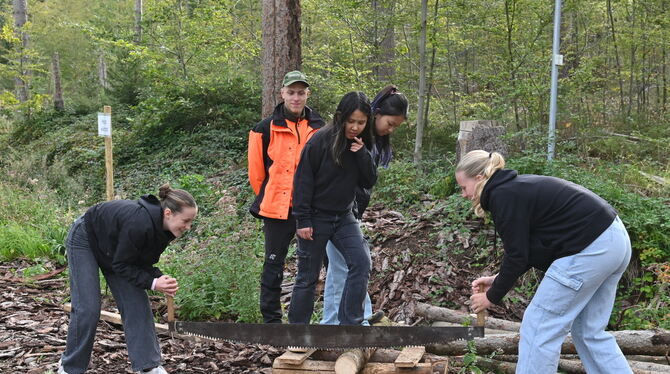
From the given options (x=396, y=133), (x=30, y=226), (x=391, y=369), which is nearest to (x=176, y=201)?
(x=391, y=369)

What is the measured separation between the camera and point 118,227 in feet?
14.2

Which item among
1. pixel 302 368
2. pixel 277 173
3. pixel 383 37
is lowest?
pixel 302 368

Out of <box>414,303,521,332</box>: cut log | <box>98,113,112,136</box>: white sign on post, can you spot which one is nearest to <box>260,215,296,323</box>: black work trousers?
<box>414,303,521,332</box>: cut log

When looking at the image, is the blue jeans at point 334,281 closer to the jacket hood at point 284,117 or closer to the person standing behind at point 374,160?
the person standing behind at point 374,160

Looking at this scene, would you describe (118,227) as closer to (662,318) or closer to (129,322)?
(129,322)

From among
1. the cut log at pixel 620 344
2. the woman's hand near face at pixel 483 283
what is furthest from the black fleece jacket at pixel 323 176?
the cut log at pixel 620 344

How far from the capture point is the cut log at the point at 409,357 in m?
4.44

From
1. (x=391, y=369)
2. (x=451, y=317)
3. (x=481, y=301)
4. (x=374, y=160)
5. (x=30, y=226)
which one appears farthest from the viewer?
(x=30, y=226)

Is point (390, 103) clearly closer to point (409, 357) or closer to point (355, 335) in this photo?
point (355, 335)

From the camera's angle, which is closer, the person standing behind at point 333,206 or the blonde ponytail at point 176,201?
the blonde ponytail at point 176,201

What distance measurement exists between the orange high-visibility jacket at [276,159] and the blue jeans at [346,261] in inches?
18.8

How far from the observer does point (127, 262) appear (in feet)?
14.0

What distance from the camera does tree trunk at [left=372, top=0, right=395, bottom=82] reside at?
1216 cm

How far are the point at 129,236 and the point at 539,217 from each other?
2719 millimetres
